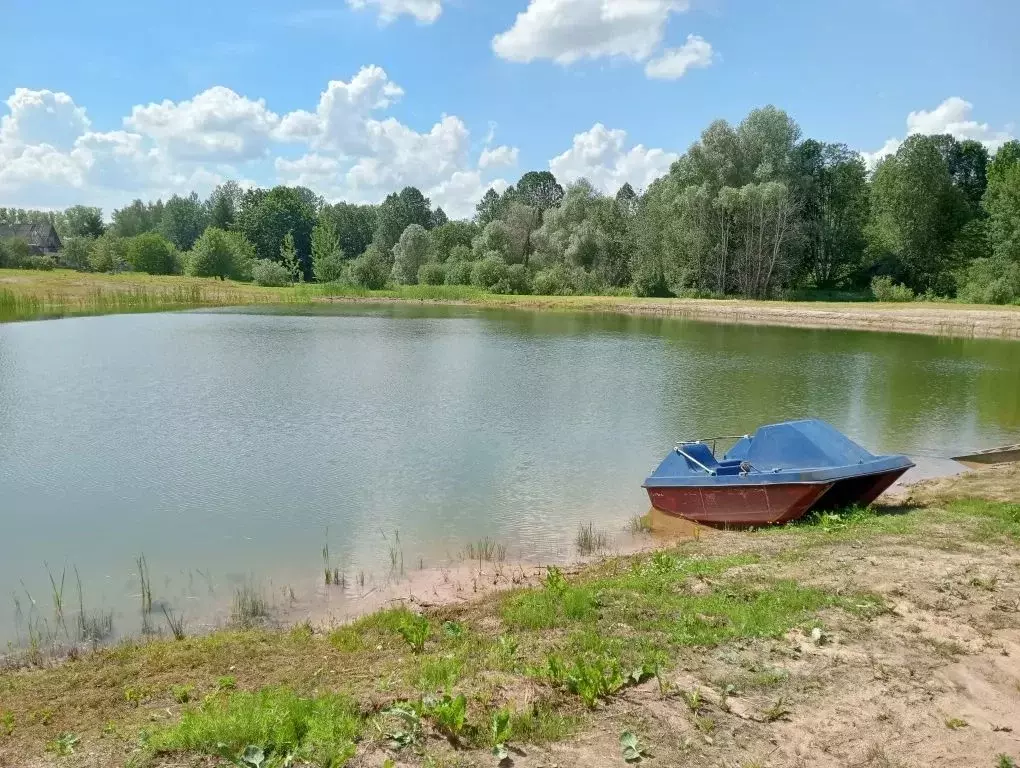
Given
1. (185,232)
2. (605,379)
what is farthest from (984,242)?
(185,232)

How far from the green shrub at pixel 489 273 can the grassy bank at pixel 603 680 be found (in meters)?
75.1

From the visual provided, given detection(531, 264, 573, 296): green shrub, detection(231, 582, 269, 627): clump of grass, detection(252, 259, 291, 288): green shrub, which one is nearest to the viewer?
detection(231, 582, 269, 627): clump of grass

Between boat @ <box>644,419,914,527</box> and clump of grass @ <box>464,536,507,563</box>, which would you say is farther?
boat @ <box>644,419,914,527</box>

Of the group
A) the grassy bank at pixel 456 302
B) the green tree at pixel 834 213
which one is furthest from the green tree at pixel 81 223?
the green tree at pixel 834 213

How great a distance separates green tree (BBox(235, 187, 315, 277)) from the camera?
123m

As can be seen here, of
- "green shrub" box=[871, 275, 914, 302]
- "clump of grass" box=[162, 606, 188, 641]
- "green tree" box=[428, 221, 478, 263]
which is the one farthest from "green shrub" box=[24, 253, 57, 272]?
"clump of grass" box=[162, 606, 188, 641]

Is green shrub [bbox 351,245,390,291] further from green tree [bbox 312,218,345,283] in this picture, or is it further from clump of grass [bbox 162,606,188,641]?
clump of grass [bbox 162,606,188,641]

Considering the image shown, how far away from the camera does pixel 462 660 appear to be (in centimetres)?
658

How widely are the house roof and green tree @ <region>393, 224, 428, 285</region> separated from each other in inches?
2380

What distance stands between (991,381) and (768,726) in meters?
29.9

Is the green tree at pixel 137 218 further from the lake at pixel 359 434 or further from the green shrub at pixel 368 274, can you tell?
the lake at pixel 359 434

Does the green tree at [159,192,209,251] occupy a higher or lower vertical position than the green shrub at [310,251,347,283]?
higher

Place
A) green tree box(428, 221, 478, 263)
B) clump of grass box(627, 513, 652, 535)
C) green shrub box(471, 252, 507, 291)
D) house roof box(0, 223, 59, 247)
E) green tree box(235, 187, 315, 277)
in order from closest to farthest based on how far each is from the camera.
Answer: clump of grass box(627, 513, 652, 535)
green shrub box(471, 252, 507, 291)
green tree box(428, 221, 478, 263)
house roof box(0, 223, 59, 247)
green tree box(235, 187, 315, 277)

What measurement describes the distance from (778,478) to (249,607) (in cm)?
773
